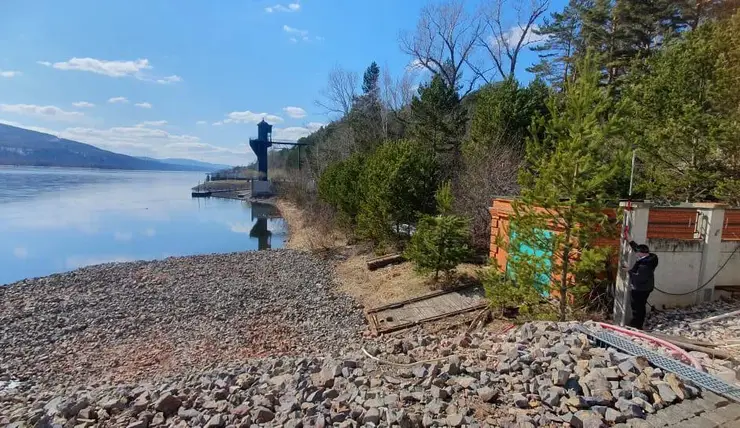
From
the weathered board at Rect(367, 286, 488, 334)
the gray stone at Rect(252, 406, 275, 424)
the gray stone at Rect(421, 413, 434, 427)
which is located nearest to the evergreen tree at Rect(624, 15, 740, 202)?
the weathered board at Rect(367, 286, 488, 334)

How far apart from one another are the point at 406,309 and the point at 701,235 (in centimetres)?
658

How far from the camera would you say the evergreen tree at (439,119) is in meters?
21.4

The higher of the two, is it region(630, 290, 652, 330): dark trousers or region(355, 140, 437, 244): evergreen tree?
region(355, 140, 437, 244): evergreen tree

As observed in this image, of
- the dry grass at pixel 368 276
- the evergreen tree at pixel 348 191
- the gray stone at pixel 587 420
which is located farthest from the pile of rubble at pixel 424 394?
the evergreen tree at pixel 348 191

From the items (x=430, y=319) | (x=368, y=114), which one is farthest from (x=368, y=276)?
(x=368, y=114)

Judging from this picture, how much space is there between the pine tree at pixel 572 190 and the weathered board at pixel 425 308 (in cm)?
322

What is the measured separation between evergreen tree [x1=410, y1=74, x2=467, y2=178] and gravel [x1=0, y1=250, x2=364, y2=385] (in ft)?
31.5

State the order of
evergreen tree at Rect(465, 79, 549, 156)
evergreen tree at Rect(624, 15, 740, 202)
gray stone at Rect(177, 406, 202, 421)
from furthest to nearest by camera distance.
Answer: evergreen tree at Rect(465, 79, 549, 156)
evergreen tree at Rect(624, 15, 740, 202)
gray stone at Rect(177, 406, 202, 421)

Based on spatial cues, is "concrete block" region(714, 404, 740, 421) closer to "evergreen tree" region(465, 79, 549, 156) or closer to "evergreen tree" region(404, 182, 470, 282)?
"evergreen tree" region(404, 182, 470, 282)

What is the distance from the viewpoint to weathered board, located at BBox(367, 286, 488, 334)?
9.66 m

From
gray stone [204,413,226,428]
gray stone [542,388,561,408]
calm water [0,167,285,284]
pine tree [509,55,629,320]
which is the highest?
pine tree [509,55,629,320]

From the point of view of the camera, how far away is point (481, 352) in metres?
5.29

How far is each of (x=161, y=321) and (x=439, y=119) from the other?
650 inches

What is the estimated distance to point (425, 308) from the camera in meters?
10.5
